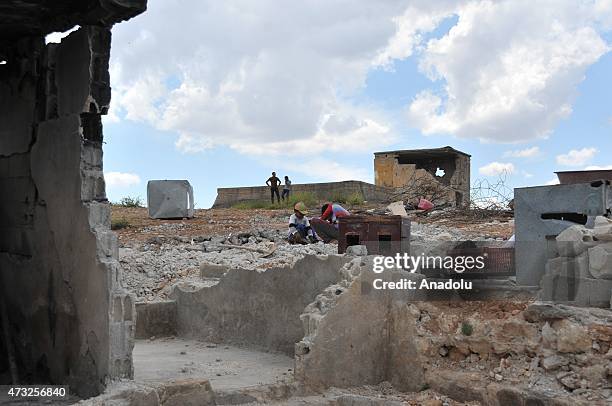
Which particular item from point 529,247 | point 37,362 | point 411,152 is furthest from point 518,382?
point 411,152

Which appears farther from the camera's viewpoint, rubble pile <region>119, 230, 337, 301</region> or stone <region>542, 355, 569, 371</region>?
rubble pile <region>119, 230, 337, 301</region>

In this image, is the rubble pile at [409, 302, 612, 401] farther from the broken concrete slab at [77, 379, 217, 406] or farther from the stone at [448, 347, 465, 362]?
the broken concrete slab at [77, 379, 217, 406]

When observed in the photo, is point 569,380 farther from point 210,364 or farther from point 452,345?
point 210,364

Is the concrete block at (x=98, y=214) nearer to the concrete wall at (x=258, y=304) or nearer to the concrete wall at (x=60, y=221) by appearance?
the concrete wall at (x=60, y=221)

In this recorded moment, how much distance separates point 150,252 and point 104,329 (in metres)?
6.83

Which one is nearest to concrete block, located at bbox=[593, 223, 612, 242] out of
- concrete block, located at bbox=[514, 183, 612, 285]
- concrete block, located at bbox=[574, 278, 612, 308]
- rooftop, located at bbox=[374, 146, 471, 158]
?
concrete block, located at bbox=[574, 278, 612, 308]

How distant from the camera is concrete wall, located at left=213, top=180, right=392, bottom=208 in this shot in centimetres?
2081

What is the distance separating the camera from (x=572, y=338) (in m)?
5.45

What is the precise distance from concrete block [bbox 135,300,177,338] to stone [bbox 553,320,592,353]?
530 cm

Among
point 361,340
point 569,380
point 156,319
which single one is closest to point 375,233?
point 361,340

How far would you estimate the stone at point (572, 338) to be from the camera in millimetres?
5410

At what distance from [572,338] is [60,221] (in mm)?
4433

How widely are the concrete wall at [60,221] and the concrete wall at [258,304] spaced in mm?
2359

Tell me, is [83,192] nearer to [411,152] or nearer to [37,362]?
[37,362]
